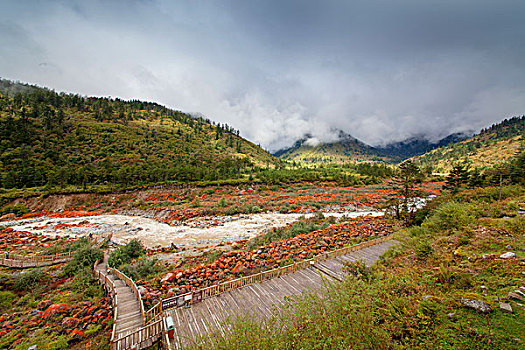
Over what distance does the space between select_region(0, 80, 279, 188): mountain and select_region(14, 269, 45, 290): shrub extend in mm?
47615

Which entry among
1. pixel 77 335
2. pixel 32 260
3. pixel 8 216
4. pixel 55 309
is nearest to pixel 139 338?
pixel 77 335

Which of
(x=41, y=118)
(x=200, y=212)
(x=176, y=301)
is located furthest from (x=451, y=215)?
(x=41, y=118)

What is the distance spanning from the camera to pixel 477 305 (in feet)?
13.2

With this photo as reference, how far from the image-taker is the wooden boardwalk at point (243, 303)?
6.85 meters

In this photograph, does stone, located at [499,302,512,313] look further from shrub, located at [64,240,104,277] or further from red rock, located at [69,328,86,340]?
shrub, located at [64,240,104,277]

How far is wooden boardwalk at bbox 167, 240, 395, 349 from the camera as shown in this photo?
685cm

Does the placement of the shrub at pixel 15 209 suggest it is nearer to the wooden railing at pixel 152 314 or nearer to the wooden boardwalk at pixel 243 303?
the wooden railing at pixel 152 314

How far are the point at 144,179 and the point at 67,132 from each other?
5423cm

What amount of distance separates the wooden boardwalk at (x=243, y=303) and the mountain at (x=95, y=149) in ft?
187

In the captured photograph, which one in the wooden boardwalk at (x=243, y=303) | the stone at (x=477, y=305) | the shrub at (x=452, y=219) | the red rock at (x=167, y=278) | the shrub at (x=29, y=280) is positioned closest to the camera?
the stone at (x=477, y=305)

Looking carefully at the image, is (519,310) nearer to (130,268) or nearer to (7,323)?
(130,268)

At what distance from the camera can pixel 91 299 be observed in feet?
33.2

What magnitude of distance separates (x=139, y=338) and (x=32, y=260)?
17.2 m

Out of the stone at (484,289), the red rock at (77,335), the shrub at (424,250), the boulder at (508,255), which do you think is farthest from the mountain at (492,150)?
the red rock at (77,335)
